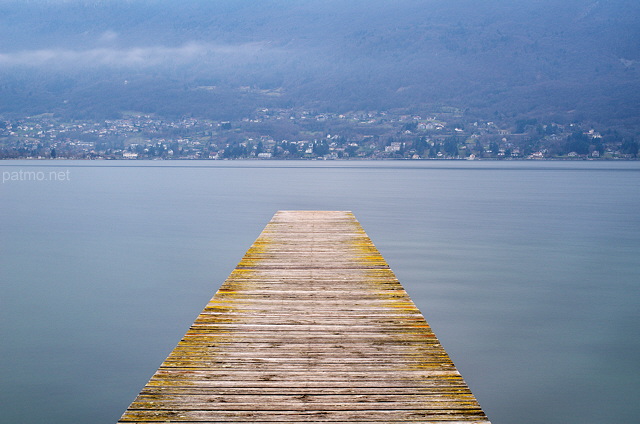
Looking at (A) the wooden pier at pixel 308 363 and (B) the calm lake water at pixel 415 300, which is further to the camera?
(B) the calm lake water at pixel 415 300

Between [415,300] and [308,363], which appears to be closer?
[308,363]

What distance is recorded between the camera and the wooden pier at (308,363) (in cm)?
451

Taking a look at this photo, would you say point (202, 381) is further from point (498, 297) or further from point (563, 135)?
point (563, 135)

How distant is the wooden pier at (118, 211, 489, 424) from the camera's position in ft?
14.8

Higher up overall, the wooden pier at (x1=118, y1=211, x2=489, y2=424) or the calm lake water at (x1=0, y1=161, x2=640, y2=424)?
the wooden pier at (x1=118, y1=211, x2=489, y2=424)

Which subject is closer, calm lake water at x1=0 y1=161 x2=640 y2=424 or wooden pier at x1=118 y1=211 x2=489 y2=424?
wooden pier at x1=118 y1=211 x2=489 y2=424

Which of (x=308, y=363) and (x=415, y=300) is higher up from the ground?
(x=308, y=363)

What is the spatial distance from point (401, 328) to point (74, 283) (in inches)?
364

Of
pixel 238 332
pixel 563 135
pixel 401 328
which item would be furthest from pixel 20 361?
pixel 563 135

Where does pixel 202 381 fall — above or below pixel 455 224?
above

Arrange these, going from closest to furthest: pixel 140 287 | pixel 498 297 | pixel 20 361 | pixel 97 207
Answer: pixel 20 361, pixel 498 297, pixel 140 287, pixel 97 207

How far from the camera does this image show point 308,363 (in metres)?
5.43

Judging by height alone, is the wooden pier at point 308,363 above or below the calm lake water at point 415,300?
above

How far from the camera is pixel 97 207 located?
32.8m
